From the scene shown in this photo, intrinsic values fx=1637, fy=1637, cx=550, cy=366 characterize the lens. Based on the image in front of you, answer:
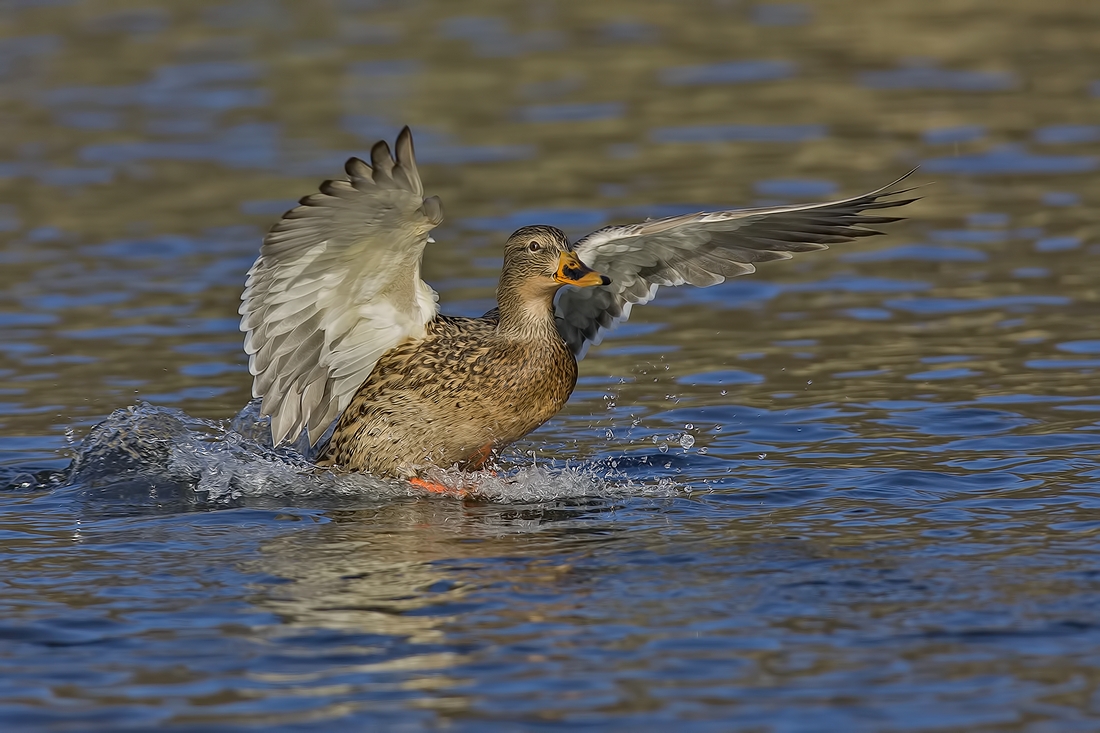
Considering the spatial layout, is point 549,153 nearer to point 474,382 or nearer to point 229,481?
point 474,382

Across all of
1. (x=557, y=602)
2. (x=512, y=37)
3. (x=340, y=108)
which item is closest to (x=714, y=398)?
(x=557, y=602)

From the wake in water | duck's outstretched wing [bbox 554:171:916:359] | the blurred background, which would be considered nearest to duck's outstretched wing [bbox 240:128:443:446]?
the wake in water

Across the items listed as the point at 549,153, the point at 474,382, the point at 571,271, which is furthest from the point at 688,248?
the point at 549,153

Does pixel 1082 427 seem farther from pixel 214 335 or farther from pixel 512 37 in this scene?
pixel 512 37

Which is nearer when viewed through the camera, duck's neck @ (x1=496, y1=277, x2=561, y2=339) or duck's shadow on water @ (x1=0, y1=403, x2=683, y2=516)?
duck's shadow on water @ (x1=0, y1=403, x2=683, y2=516)

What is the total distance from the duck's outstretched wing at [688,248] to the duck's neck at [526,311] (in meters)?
0.37

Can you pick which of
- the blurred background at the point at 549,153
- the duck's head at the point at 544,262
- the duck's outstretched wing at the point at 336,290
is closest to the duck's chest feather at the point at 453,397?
the duck's outstretched wing at the point at 336,290

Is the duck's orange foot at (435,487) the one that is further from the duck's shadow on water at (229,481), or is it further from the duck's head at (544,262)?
the duck's head at (544,262)

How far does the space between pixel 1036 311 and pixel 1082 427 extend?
247cm

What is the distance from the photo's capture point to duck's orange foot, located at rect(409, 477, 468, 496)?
8664 millimetres

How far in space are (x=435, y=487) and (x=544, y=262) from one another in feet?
4.40

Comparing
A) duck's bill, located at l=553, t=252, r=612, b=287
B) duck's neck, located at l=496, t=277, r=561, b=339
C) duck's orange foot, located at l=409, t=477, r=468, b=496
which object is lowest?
duck's orange foot, located at l=409, t=477, r=468, b=496

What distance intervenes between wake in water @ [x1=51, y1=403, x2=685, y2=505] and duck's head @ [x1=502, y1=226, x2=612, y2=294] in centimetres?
103

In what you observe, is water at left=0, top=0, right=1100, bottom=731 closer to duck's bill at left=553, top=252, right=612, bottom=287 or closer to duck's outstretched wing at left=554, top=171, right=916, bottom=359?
duck's outstretched wing at left=554, top=171, right=916, bottom=359
